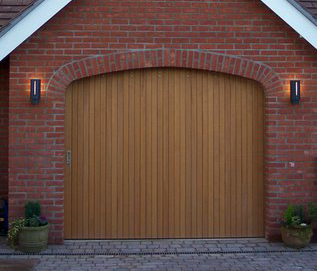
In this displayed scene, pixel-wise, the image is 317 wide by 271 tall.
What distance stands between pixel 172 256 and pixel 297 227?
174 cm

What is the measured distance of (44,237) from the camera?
7.18 m

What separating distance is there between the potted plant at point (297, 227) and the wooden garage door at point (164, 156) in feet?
1.96

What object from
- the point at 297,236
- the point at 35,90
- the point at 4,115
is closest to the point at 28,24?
the point at 35,90

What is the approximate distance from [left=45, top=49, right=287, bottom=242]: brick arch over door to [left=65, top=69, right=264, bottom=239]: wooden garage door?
211 millimetres

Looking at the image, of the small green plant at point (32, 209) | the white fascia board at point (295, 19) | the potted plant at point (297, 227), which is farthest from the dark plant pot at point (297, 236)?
the small green plant at point (32, 209)

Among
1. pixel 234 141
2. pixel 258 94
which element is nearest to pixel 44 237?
pixel 234 141

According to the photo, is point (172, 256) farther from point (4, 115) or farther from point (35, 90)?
point (4, 115)

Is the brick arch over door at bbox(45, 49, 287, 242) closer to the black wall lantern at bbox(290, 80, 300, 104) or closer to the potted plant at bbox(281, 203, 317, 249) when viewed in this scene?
the black wall lantern at bbox(290, 80, 300, 104)

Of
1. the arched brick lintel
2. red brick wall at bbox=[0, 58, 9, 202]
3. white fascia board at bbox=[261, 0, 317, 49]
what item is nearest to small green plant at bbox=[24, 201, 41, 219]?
red brick wall at bbox=[0, 58, 9, 202]

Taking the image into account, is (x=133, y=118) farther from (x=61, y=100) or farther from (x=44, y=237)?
(x=44, y=237)

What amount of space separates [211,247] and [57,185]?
233cm

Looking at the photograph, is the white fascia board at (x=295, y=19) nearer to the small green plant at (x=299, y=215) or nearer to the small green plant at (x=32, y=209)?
the small green plant at (x=299, y=215)

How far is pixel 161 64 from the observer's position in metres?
7.64

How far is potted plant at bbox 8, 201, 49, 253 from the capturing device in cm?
709
